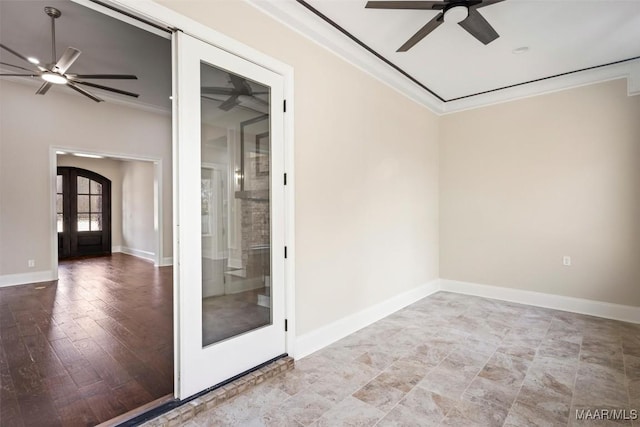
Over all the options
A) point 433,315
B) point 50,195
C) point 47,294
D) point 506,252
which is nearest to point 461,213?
point 506,252

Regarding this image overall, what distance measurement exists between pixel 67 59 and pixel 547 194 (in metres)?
6.06

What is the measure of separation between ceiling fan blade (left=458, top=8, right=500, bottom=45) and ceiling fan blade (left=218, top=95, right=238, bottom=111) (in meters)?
1.88

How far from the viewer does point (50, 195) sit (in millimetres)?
5402

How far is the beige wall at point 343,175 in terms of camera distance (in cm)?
270

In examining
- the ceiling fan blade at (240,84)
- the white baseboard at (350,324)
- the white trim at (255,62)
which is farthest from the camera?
the white baseboard at (350,324)

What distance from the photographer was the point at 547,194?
4199mm

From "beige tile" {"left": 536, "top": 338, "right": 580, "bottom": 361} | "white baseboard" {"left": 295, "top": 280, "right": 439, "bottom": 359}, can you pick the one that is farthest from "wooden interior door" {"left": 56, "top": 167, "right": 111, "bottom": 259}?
"beige tile" {"left": 536, "top": 338, "right": 580, "bottom": 361}

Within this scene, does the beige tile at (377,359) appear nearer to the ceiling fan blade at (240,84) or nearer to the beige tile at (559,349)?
the beige tile at (559,349)

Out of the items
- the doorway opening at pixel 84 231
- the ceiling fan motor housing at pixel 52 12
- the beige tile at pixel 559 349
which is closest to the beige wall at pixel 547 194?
the beige tile at pixel 559 349

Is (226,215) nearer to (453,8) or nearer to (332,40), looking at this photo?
(332,40)

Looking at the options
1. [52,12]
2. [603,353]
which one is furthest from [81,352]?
[603,353]

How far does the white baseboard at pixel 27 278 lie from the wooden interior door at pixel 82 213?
319 centimetres

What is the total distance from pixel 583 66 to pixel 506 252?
8.15 feet

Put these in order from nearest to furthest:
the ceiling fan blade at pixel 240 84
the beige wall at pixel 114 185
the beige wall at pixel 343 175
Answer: the ceiling fan blade at pixel 240 84 → the beige wall at pixel 343 175 → the beige wall at pixel 114 185
